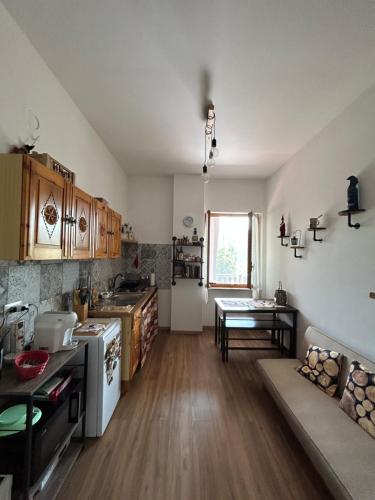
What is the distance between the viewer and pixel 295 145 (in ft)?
9.48

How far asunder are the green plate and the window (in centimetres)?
335

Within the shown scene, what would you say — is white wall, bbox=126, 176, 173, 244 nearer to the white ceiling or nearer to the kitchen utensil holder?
the white ceiling

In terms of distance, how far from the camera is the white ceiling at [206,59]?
51.8 inches

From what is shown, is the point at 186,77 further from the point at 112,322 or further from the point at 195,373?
the point at 195,373

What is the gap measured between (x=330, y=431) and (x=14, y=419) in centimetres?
190

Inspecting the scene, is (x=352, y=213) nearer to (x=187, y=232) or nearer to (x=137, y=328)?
(x=137, y=328)

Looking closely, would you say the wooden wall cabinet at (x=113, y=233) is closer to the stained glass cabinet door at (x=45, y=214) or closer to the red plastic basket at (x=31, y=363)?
the stained glass cabinet door at (x=45, y=214)

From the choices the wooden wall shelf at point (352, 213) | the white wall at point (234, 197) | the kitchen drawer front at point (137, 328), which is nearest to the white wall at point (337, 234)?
the wooden wall shelf at point (352, 213)

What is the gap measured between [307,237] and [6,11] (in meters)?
3.25

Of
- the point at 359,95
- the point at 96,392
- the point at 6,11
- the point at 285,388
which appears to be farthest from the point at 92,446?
the point at 359,95

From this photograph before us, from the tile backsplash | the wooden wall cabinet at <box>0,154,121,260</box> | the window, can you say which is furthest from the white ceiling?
the window

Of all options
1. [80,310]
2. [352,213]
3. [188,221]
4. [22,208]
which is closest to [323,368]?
[352,213]

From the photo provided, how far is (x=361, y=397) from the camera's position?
1.51 m

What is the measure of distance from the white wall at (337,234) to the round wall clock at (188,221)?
1655mm
